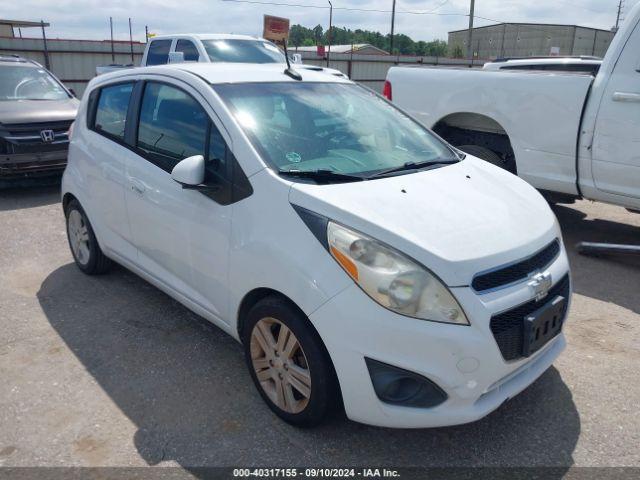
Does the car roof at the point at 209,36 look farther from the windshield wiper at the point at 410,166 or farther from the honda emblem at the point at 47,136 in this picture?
the windshield wiper at the point at 410,166

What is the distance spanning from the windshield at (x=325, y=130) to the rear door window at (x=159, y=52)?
8.04m

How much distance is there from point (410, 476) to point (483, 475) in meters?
0.33

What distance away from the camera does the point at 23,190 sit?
311 inches

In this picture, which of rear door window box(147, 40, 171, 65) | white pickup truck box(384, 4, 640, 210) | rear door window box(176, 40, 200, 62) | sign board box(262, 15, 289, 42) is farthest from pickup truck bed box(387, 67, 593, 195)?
sign board box(262, 15, 289, 42)

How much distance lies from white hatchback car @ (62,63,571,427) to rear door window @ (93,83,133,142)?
6 centimetres

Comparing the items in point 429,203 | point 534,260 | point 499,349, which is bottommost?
point 499,349

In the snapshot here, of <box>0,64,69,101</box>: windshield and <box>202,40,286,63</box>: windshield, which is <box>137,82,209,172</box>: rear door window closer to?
<box>0,64,69,101</box>: windshield

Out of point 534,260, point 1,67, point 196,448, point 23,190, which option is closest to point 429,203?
point 534,260

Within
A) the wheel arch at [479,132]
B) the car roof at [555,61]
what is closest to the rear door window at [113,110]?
the wheel arch at [479,132]

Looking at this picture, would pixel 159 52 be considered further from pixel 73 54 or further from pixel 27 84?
pixel 73 54

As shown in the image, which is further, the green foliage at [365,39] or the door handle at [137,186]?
the green foliage at [365,39]

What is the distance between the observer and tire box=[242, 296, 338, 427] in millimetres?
2506

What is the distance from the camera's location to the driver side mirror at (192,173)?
292 centimetres

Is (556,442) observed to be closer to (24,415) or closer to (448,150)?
(448,150)
